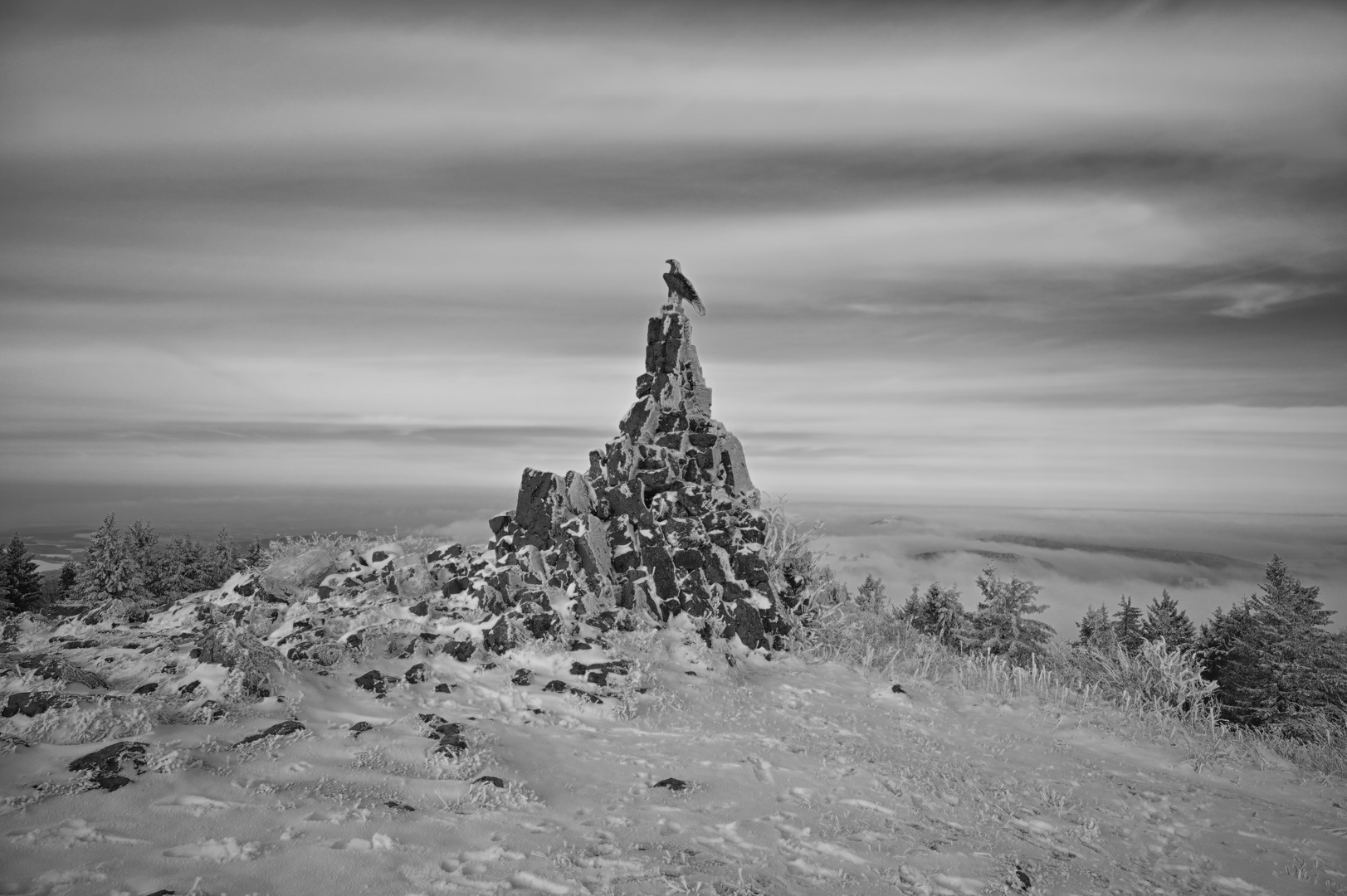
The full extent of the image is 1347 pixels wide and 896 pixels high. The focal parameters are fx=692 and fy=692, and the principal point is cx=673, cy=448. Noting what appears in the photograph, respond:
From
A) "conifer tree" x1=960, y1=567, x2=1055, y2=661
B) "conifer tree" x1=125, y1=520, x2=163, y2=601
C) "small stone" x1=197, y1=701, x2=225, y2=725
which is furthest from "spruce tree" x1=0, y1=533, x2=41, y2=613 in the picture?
"conifer tree" x1=960, y1=567, x2=1055, y2=661

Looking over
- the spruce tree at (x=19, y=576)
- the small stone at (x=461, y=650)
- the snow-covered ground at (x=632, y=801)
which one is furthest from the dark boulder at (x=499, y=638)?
the spruce tree at (x=19, y=576)

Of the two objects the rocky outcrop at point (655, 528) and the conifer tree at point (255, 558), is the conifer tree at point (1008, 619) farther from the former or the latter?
the conifer tree at point (255, 558)

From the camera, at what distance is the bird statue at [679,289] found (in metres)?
22.5

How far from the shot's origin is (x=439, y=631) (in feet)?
58.2

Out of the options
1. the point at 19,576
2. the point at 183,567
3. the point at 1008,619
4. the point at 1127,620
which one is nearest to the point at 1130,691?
the point at 1008,619

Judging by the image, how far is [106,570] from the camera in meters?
42.8

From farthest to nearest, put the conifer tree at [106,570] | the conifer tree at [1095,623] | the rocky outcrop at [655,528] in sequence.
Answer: the conifer tree at [1095,623] < the conifer tree at [106,570] < the rocky outcrop at [655,528]

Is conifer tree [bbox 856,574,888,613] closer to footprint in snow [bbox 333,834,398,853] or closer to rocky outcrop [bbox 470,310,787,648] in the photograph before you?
rocky outcrop [bbox 470,310,787,648]

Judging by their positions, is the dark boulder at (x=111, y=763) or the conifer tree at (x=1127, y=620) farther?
the conifer tree at (x=1127, y=620)

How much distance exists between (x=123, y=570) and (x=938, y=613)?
5882 centimetres

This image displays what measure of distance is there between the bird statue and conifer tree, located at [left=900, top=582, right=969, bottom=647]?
2583cm

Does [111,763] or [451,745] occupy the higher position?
[111,763]

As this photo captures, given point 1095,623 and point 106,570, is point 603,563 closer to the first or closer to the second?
point 106,570

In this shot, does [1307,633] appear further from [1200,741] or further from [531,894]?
[531,894]
